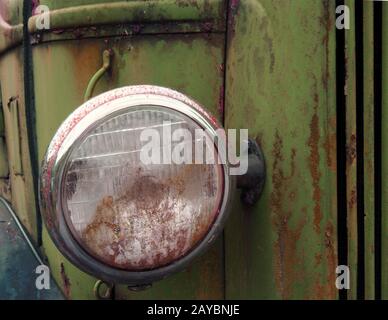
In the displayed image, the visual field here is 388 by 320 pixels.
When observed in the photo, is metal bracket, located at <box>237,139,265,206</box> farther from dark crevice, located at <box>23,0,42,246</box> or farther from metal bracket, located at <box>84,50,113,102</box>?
Result: dark crevice, located at <box>23,0,42,246</box>

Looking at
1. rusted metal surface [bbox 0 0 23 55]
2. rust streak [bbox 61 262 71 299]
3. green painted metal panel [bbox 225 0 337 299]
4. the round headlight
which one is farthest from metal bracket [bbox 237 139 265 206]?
rusted metal surface [bbox 0 0 23 55]

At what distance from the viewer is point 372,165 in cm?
111

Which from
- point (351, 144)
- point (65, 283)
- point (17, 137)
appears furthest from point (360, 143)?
point (17, 137)

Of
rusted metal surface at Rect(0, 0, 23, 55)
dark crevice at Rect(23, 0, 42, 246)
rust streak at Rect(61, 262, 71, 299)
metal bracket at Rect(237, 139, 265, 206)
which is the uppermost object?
rusted metal surface at Rect(0, 0, 23, 55)

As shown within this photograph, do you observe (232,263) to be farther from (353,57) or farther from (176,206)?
(353,57)

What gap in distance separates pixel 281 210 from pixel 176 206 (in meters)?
0.27

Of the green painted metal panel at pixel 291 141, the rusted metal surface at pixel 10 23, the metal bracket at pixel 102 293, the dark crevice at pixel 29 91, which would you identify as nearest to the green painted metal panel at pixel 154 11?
the green painted metal panel at pixel 291 141

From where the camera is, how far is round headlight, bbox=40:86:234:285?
955mm

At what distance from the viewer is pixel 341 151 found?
42.9 inches

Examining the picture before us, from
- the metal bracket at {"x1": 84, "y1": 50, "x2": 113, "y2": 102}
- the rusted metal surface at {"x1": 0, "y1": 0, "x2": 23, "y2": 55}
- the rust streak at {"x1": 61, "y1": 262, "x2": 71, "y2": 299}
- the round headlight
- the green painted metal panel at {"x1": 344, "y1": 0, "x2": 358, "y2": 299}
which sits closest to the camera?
the round headlight

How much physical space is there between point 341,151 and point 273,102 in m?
0.18

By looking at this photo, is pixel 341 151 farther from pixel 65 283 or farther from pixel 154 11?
pixel 65 283

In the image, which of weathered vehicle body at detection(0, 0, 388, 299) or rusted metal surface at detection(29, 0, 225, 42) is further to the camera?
rusted metal surface at detection(29, 0, 225, 42)
